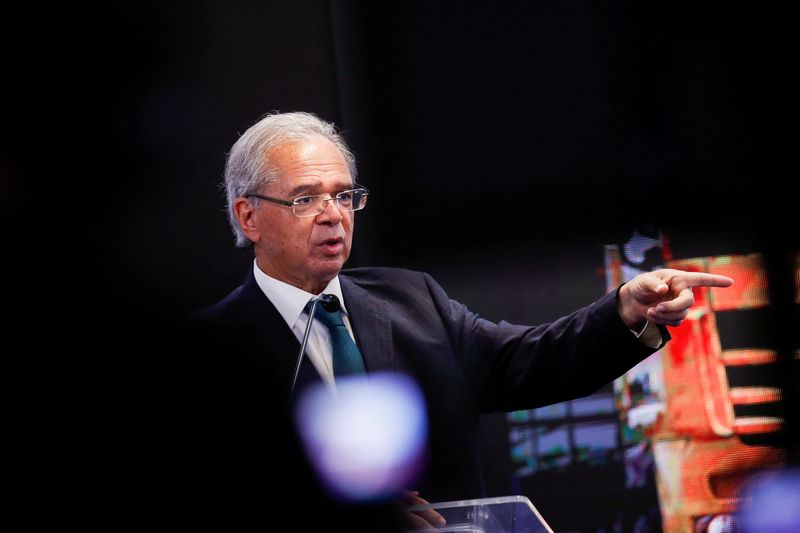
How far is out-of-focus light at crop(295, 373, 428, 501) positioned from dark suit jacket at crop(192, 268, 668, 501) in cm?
3

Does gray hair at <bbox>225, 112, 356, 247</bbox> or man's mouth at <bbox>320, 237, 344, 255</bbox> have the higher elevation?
gray hair at <bbox>225, 112, 356, 247</bbox>

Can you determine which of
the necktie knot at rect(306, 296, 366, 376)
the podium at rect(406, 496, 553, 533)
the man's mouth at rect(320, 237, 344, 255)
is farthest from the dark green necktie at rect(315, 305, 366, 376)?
the podium at rect(406, 496, 553, 533)

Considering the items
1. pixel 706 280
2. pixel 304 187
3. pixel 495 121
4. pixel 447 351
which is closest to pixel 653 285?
pixel 706 280

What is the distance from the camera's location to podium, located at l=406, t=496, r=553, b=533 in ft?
2.67

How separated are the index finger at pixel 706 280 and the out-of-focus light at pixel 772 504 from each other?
2.28ft

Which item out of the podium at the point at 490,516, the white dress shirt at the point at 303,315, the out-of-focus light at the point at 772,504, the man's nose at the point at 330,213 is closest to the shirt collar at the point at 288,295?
the white dress shirt at the point at 303,315

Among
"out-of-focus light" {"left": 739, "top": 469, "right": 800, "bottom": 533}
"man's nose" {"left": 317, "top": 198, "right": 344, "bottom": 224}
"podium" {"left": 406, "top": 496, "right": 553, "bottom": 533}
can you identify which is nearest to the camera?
"podium" {"left": 406, "top": 496, "right": 553, "bottom": 533}

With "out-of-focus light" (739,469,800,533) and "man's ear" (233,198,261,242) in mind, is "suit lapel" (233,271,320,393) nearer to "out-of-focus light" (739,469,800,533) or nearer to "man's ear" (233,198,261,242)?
"man's ear" (233,198,261,242)

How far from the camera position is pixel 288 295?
1333 millimetres

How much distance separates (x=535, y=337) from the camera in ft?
4.40

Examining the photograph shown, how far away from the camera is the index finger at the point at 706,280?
1.00 m

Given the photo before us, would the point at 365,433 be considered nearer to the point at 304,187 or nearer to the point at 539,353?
the point at 539,353

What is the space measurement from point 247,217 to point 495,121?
588 millimetres

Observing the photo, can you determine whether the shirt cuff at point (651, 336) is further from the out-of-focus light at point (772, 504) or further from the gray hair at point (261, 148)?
the gray hair at point (261, 148)
